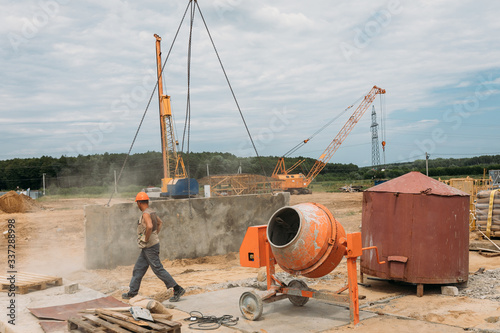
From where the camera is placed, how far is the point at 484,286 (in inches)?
316

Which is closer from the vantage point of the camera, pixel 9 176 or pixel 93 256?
pixel 93 256

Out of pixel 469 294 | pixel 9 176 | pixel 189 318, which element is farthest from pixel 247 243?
pixel 9 176

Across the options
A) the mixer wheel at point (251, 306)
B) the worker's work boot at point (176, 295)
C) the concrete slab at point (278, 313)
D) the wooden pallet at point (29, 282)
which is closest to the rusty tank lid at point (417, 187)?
the concrete slab at point (278, 313)

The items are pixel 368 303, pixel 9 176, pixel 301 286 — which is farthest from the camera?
pixel 9 176

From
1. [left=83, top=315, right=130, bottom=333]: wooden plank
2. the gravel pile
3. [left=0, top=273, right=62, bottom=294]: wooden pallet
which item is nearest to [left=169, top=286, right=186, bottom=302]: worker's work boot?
[left=83, top=315, right=130, bottom=333]: wooden plank

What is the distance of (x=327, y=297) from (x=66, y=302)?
4012mm

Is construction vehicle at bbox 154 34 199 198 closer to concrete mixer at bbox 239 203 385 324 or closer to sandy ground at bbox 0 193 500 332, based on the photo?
sandy ground at bbox 0 193 500 332

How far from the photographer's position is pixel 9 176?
150 feet

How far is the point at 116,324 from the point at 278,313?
2369mm

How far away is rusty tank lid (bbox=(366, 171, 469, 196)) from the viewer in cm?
764

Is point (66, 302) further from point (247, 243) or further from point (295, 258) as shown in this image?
point (295, 258)

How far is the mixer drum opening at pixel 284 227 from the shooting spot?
22.3 feet

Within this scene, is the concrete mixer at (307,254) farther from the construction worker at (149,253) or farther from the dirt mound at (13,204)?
the dirt mound at (13,204)

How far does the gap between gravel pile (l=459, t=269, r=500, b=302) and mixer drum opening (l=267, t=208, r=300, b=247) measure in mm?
3157
